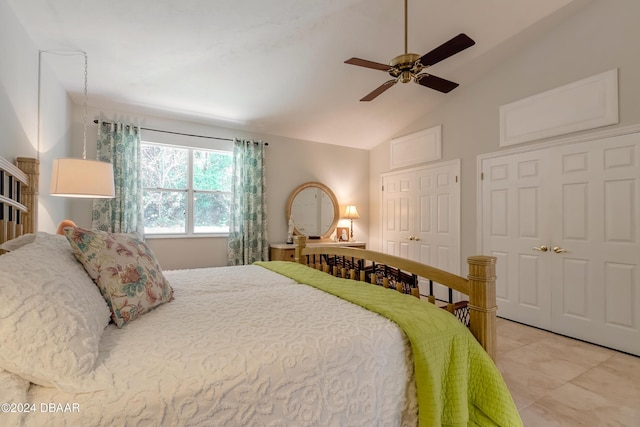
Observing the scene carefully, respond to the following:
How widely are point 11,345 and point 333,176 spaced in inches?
185

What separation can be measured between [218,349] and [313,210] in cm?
406

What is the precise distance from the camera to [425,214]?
14.7 ft

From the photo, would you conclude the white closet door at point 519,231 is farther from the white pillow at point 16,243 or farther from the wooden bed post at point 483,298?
the white pillow at point 16,243

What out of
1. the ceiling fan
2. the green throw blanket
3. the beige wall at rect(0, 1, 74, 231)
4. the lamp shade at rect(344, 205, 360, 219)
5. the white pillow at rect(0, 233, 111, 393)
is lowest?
the green throw blanket

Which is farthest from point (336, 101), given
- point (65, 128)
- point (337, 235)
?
point (65, 128)

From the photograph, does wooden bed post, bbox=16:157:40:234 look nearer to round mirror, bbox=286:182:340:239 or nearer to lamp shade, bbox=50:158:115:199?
lamp shade, bbox=50:158:115:199

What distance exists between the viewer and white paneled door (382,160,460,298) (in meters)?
4.09

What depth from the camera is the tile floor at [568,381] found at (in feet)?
5.90

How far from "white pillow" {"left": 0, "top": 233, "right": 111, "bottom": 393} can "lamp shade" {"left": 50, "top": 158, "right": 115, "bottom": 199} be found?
1.35m

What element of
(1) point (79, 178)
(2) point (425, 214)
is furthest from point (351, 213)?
(1) point (79, 178)

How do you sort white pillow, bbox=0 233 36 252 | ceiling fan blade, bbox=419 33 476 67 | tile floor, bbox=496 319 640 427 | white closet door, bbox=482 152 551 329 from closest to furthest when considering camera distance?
white pillow, bbox=0 233 36 252 < tile floor, bbox=496 319 640 427 < ceiling fan blade, bbox=419 33 476 67 < white closet door, bbox=482 152 551 329

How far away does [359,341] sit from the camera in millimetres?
1115

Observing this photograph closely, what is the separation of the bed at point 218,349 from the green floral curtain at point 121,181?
195cm

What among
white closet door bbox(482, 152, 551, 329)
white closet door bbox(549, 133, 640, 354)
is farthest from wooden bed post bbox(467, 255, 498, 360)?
white closet door bbox(482, 152, 551, 329)
